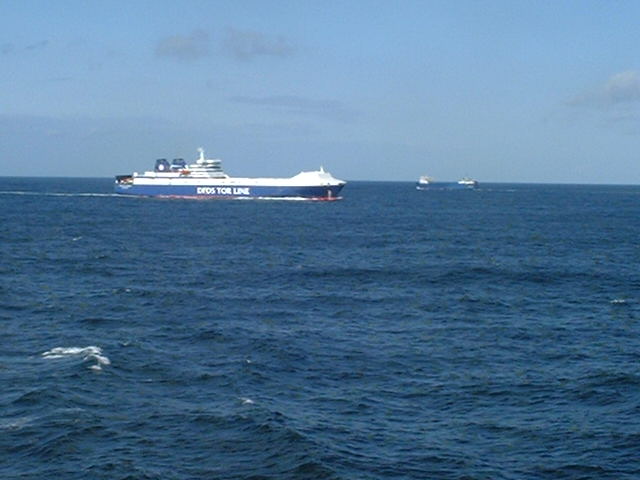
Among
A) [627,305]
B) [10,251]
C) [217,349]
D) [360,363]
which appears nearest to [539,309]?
[627,305]

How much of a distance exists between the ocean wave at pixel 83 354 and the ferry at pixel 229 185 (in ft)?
491

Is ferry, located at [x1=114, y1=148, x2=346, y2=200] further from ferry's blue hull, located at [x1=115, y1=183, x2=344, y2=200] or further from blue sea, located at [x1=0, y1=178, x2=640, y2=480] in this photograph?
blue sea, located at [x1=0, y1=178, x2=640, y2=480]

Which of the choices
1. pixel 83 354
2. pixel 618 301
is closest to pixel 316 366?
pixel 83 354

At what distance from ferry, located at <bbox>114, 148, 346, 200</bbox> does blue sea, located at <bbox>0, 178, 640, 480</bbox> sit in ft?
352

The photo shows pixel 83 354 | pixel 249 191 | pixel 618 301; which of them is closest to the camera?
pixel 83 354

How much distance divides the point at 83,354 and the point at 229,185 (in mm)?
155326

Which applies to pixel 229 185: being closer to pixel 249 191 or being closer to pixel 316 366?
pixel 249 191

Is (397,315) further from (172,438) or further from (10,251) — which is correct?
(10,251)

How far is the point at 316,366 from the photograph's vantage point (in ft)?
125

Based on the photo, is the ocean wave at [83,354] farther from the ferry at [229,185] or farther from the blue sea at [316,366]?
the ferry at [229,185]

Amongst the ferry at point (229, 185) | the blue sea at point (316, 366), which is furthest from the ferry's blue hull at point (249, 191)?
the blue sea at point (316, 366)

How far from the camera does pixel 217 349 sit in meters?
40.8

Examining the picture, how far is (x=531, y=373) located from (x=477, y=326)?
34.5 feet

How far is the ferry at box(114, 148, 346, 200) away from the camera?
189500 millimetres
